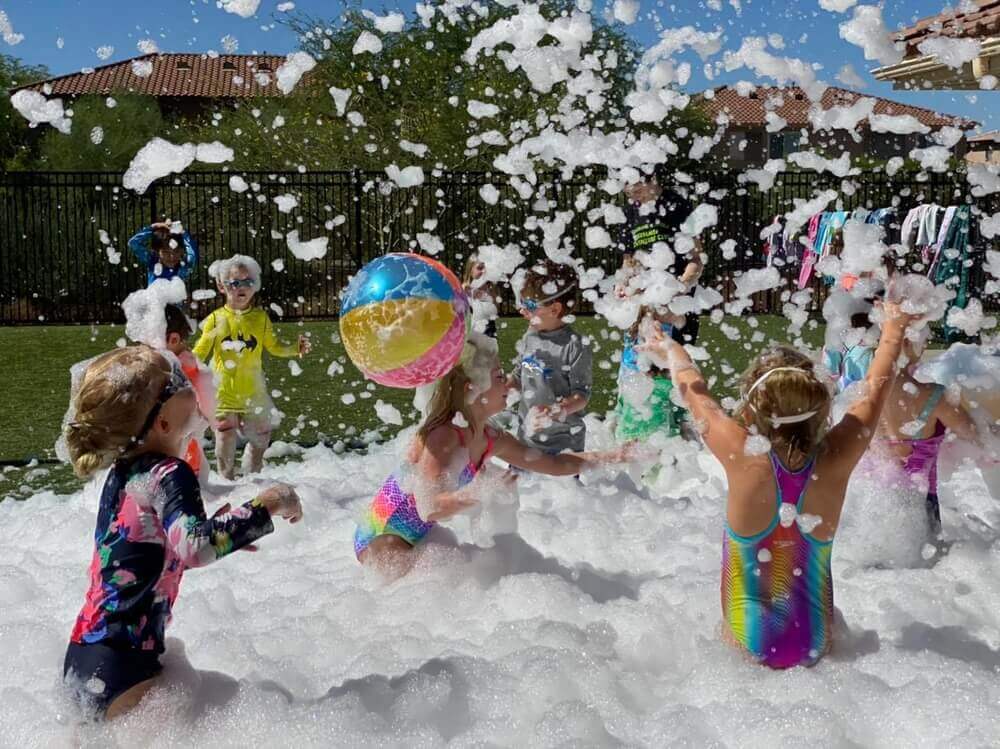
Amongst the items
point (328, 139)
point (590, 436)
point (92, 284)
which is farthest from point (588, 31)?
point (328, 139)

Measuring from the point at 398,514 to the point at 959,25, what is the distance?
22.0 feet

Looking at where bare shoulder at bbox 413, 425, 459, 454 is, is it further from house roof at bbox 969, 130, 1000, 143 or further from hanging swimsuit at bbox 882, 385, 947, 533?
house roof at bbox 969, 130, 1000, 143

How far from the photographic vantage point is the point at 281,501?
2941 mm

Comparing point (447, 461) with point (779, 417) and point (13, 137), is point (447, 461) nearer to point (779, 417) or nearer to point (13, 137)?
point (779, 417)

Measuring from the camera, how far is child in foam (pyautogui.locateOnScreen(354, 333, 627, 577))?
13.4 feet

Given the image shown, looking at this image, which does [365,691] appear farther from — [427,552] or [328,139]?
[328,139]

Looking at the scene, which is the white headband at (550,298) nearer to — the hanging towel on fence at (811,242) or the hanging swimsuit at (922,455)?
the hanging swimsuit at (922,455)

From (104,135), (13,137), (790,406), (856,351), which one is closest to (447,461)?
(790,406)

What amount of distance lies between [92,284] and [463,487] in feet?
60.8

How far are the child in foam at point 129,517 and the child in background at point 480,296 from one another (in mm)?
3199

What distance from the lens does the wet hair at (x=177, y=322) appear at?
19.7 feet

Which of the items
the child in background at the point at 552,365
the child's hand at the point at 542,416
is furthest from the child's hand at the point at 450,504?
the child in background at the point at 552,365

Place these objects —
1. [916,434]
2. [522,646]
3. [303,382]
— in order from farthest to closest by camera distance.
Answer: [303,382] < [916,434] < [522,646]

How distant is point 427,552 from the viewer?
4379mm
